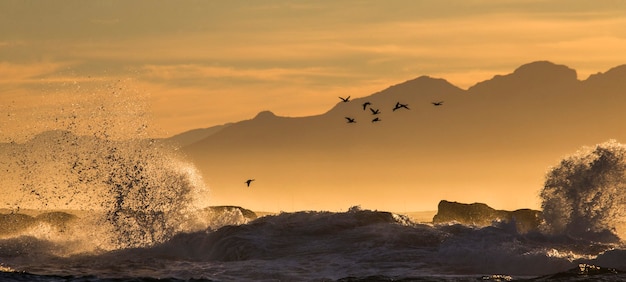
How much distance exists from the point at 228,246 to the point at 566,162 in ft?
83.3

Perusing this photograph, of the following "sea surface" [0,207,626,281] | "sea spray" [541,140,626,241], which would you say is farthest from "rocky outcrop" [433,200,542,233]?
"sea surface" [0,207,626,281]

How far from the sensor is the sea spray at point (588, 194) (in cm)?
7425

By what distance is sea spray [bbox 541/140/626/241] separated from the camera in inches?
2923

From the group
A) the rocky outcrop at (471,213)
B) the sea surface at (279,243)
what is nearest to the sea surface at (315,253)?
the sea surface at (279,243)

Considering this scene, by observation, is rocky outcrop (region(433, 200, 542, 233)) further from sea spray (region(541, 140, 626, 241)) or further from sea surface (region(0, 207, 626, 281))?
sea surface (region(0, 207, 626, 281))

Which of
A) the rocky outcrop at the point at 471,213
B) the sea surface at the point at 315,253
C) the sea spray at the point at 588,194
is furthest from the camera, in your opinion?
the rocky outcrop at the point at 471,213

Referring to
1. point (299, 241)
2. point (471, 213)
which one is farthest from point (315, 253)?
point (471, 213)

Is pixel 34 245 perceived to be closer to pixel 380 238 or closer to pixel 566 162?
pixel 380 238

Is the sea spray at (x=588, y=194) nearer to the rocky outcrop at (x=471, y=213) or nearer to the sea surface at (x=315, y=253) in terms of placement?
the sea surface at (x=315, y=253)

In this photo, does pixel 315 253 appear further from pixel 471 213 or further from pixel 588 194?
pixel 471 213

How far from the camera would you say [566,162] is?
78.2m

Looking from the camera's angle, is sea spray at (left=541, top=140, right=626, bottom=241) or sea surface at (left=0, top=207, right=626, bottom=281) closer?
sea surface at (left=0, top=207, right=626, bottom=281)

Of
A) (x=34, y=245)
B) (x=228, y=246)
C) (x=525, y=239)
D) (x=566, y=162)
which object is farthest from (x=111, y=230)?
(x=566, y=162)

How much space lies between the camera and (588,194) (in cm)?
7581
